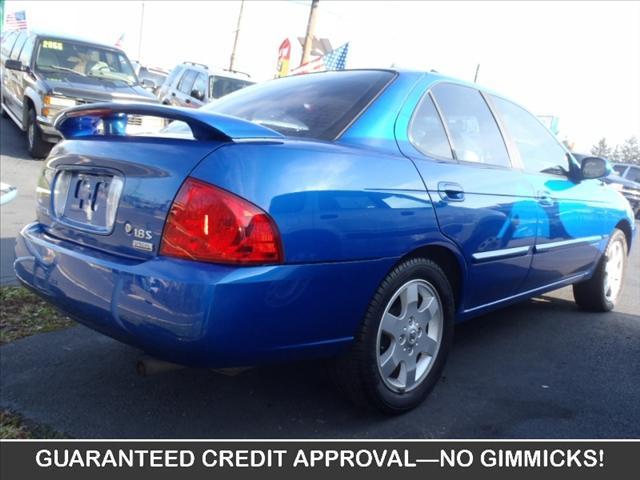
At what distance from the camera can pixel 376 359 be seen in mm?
2633

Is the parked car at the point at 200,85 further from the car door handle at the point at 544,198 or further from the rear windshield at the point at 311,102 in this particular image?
the car door handle at the point at 544,198

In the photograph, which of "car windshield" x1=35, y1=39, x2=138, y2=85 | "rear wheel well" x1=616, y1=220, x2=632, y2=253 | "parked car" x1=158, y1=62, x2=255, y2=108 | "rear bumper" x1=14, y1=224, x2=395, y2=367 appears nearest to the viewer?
"rear bumper" x1=14, y1=224, x2=395, y2=367

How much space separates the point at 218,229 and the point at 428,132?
138 centimetres

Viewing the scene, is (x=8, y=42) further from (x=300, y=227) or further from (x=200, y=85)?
(x=300, y=227)

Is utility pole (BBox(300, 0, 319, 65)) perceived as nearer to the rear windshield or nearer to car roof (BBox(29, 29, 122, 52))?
car roof (BBox(29, 29, 122, 52))

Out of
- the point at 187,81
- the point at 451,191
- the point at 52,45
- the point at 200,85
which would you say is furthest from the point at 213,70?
the point at 451,191

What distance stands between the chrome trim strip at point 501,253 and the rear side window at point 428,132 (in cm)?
53

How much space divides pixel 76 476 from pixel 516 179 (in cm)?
266

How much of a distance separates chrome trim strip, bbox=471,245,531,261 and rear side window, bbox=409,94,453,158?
53cm

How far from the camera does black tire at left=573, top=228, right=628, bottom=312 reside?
4766 millimetres

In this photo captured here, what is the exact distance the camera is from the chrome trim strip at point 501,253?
3.15 m

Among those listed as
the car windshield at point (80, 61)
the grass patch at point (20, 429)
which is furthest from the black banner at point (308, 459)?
the car windshield at point (80, 61)

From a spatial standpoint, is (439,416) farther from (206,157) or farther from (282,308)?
(206,157)

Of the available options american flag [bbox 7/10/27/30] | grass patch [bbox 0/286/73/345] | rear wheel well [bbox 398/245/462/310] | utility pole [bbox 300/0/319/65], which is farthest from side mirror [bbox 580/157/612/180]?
american flag [bbox 7/10/27/30]
